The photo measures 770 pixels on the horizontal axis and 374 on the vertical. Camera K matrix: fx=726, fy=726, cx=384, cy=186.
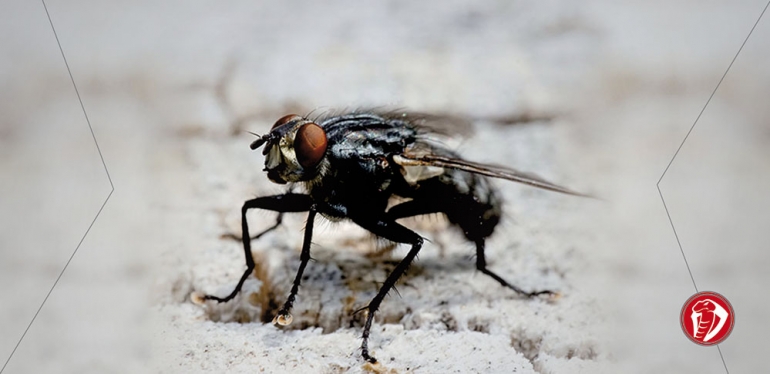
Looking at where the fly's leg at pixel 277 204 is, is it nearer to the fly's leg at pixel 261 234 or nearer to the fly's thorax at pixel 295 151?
the fly's thorax at pixel 295 151

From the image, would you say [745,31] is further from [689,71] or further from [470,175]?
[470,175]

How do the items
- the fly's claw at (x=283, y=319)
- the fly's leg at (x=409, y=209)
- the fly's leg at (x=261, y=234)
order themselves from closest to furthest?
the fly's claw at (x=283, y=319)
the fly's leg at (x=409, y=209)
the fly's leg at (x=261, y=234)

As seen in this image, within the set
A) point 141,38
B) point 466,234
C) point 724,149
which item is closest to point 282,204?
point 466,234

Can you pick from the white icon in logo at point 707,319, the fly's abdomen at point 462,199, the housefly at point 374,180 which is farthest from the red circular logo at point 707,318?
the fly's abdomen at point 462,199

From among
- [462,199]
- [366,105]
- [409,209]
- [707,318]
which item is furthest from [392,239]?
[707,318]

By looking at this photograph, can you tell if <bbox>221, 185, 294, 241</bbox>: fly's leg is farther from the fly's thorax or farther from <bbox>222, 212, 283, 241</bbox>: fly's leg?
the fly's thorax

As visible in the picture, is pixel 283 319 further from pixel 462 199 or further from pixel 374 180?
pixel 462 199
